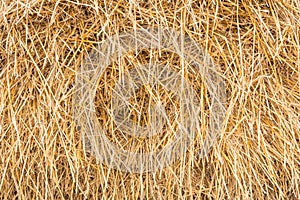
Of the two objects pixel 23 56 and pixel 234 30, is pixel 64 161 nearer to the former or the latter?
pixel 23 56

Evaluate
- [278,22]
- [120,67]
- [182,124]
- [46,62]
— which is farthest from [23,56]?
[278,22]

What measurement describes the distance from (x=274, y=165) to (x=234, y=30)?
222 millimetres

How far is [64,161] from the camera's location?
676 millimetres

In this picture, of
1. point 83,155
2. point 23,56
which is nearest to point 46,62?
point 23,56

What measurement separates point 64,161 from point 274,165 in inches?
12.8

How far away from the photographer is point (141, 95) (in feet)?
2.25

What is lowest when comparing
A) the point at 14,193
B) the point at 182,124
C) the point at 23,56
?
the point at 14,193

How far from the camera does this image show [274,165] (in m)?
0.69

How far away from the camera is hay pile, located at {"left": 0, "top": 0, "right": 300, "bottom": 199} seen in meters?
0.66

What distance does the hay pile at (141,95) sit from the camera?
0.66m

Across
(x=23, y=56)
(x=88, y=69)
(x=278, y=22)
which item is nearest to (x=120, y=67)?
(x=88, y=69)

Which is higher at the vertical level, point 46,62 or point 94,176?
point 46,62

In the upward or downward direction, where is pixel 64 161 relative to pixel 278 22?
downward

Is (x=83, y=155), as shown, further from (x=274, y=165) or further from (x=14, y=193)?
(x=274, y=165)
